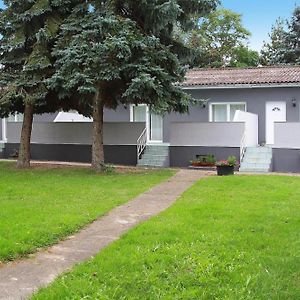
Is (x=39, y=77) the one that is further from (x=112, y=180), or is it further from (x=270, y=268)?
(x=270, y=268)

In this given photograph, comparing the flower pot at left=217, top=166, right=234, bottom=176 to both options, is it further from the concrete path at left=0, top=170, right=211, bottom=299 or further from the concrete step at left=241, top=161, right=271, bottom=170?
the concrete path at left=0, top=170, right=211, bottom=299

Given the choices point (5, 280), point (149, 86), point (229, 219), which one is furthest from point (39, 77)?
point (5, 280)

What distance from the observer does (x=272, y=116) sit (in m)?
21.1

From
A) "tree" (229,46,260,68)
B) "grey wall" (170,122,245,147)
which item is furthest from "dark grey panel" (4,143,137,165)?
"tree" (229,46,260,68)

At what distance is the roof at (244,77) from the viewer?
2075 centimetres

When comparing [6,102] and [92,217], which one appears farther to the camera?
[6,102]

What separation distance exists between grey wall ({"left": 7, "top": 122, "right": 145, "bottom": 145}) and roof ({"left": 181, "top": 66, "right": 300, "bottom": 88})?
3333 mm

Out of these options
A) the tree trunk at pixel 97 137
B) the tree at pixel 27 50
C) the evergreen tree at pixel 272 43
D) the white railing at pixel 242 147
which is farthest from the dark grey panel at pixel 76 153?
the evergreen tree at pixel 272 43

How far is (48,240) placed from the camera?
6699 millimetres

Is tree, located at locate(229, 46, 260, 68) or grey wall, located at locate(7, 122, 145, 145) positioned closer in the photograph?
grey wall, located at locate(7, 122, 145, 145)

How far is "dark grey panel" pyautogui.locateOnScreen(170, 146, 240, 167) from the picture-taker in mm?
18953

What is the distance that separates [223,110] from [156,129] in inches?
128

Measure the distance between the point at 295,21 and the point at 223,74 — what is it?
53.5ft

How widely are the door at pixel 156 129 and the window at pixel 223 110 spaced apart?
2.37 metres
